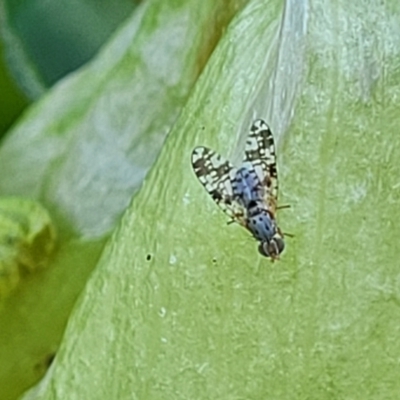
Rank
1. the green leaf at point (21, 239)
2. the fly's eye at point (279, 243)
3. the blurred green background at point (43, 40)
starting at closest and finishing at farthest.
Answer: the fly's eye at point (279, 243) → the green leaf at point (21, 239) → the blurred green background at point (43, 40)

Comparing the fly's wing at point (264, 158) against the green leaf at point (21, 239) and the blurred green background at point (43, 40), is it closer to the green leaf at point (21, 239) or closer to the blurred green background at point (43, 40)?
the green leaf at point (21, 239)

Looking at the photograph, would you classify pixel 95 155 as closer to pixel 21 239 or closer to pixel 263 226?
pixel 21 239

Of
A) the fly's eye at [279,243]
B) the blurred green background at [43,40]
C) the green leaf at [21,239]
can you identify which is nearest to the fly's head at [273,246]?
the fly's eye at [279,243]

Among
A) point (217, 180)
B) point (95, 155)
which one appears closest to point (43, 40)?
point (95, 155)

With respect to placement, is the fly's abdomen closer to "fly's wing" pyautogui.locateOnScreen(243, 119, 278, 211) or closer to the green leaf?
"fly's wing" pyautogui.locateOnScreen(243, 119, 278, 211)

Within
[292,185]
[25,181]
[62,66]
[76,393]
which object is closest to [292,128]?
[292,185]

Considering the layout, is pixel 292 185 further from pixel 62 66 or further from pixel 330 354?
pixel 62 66
